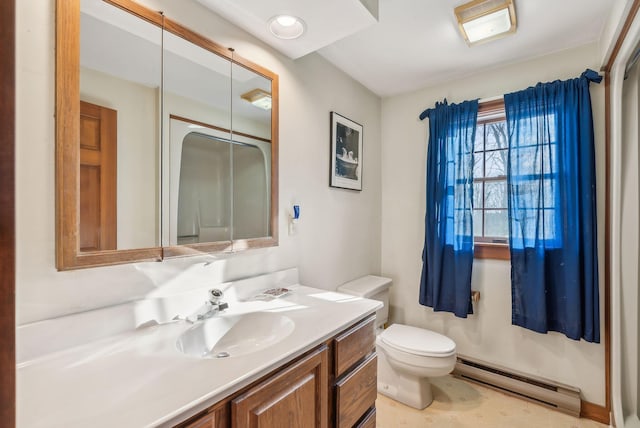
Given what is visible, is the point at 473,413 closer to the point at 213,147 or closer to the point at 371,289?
the point at 371,289

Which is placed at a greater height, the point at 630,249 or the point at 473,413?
the point at 630,249

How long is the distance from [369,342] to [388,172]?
1711 millimetres

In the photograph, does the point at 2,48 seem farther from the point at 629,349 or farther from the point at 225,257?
the point at 629,349

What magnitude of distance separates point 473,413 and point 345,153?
6.39 feet

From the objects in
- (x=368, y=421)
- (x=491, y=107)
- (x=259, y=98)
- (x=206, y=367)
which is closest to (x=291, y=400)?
(x=206, y=367)

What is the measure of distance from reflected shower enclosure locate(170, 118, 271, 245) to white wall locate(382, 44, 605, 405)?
56.5 inches

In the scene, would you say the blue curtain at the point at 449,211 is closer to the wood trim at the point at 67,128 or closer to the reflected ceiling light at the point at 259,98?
the reflected ceiling light at the point at 259,98

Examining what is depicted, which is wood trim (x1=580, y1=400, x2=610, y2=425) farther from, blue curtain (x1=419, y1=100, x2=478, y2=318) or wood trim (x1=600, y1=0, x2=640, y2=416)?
blue curtain (x1=419, y1=100, x2=478, y2=318)

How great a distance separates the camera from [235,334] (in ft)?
4.02

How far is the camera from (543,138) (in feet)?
6.35

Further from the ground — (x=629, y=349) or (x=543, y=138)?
(x=543, y=138)

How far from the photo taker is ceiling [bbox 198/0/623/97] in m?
1.35

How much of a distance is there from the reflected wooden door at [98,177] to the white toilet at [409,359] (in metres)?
1.51

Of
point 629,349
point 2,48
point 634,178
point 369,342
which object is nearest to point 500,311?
point 629,349
